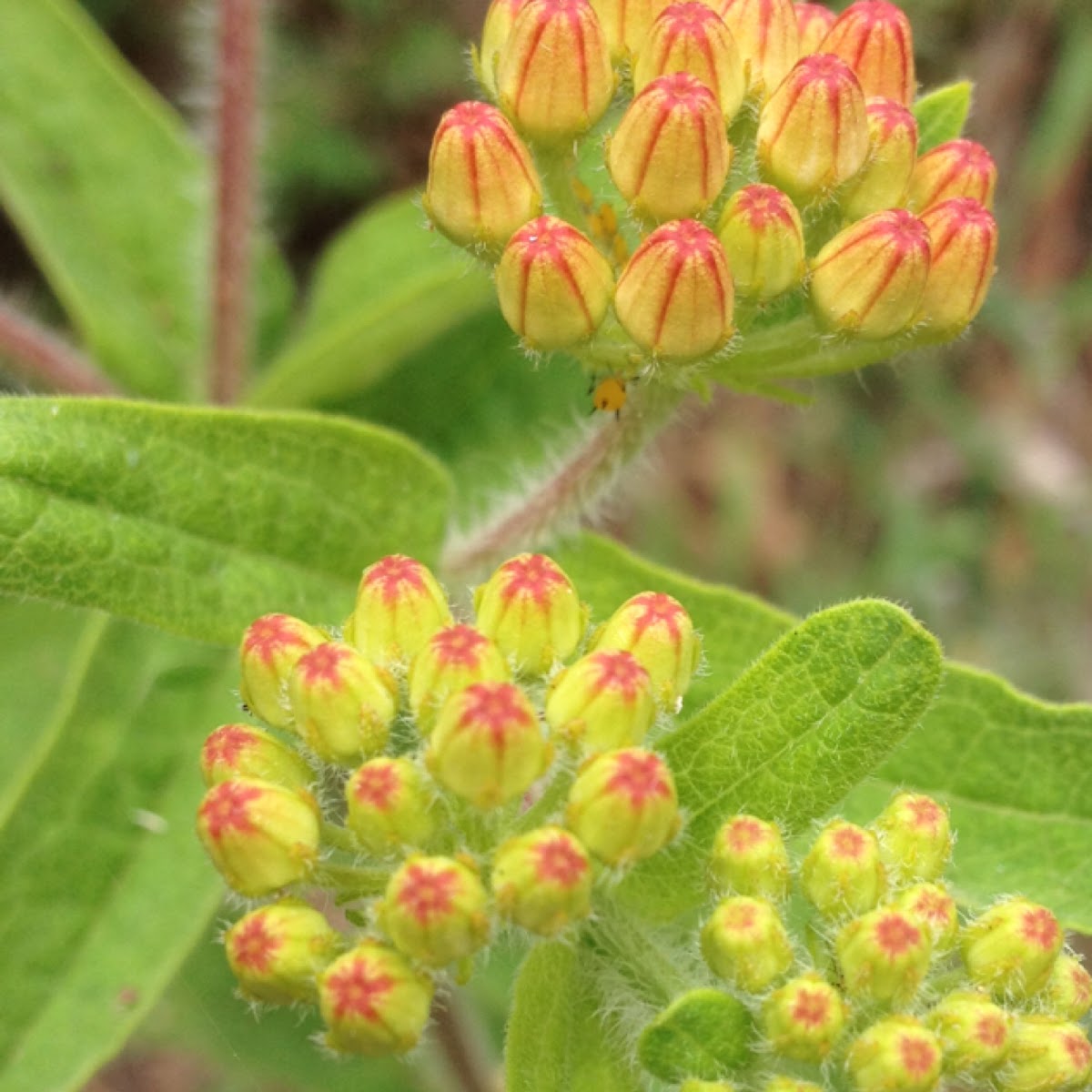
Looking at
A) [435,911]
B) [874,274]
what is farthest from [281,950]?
[874,274]

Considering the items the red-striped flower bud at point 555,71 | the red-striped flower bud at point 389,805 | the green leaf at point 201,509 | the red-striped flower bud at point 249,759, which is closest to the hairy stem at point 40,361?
the green leaf at point 201,509

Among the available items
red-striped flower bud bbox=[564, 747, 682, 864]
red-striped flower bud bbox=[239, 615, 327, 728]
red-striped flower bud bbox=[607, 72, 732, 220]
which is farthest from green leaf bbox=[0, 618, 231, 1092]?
red-striped flower bud bbox=[607, 72, 732, 220]

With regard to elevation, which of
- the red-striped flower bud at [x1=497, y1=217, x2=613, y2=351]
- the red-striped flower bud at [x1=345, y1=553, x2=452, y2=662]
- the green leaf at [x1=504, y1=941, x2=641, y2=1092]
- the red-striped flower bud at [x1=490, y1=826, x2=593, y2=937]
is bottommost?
the green leaf at [x1=504, y1=941, x2=641, y2=1092]

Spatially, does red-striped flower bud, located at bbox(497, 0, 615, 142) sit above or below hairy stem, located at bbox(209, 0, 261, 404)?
above

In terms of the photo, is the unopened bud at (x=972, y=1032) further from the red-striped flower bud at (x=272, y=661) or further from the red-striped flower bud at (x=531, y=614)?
the red-striped flower bud at (x=272, y=661)

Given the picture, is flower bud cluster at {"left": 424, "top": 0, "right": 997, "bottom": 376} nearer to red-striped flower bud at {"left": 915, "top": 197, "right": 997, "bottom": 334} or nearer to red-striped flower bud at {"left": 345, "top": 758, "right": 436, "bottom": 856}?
red-striped flower bud at {"left": 915, "top": 197, "right": 997, "bottom": 334}

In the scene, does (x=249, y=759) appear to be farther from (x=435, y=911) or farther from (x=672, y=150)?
(x=672, y=150)

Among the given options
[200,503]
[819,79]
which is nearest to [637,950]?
[200,503]
